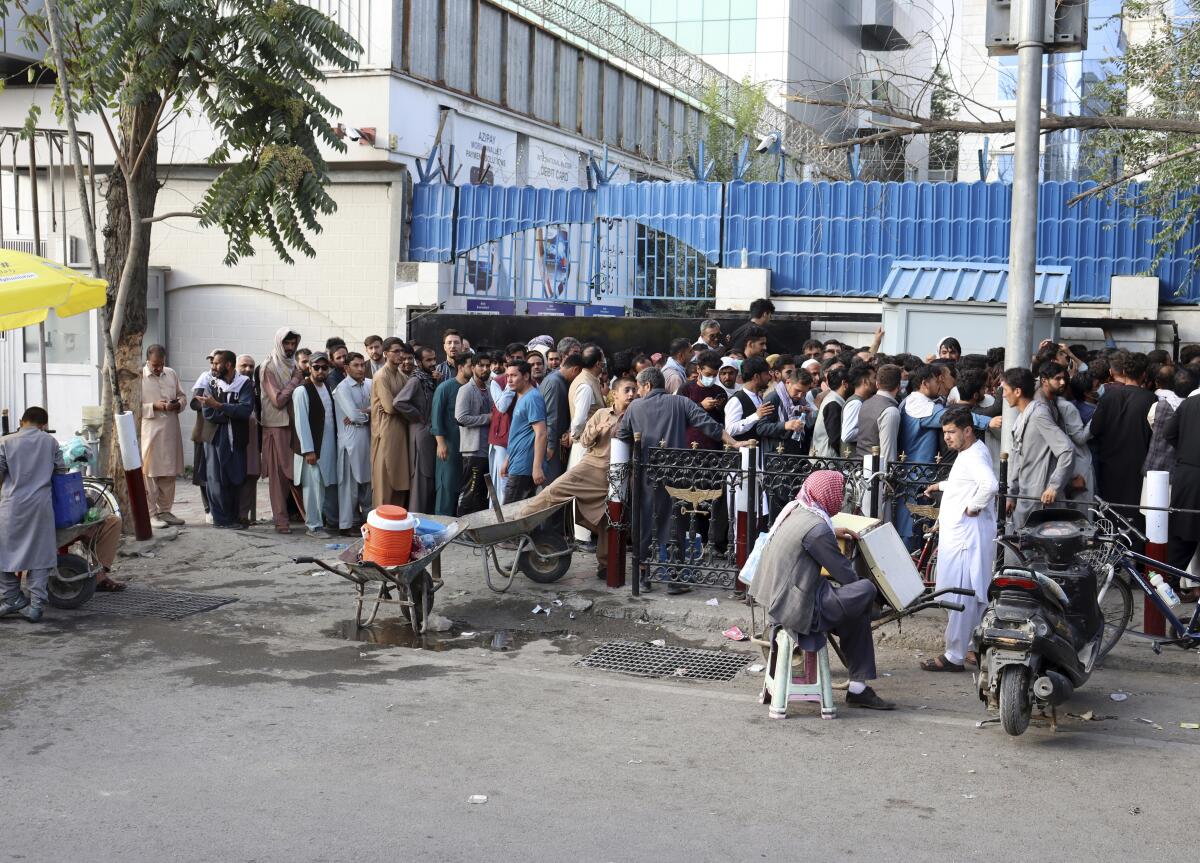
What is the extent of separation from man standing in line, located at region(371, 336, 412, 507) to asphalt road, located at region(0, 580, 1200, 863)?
11.9 ft

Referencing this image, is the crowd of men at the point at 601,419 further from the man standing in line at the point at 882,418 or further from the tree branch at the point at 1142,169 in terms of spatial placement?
the tree branch at the point at 1142,169

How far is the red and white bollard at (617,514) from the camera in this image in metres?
9.90

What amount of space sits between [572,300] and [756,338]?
23.5ft

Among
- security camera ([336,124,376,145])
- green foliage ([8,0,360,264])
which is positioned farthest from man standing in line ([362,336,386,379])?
security camera ([336,124,376,145])

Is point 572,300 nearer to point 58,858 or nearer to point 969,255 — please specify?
point 969,255

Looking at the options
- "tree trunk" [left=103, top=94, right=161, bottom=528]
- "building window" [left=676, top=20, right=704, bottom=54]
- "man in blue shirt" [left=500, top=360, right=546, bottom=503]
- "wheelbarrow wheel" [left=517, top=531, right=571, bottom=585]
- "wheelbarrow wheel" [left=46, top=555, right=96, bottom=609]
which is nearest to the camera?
"wheelbarrow wheel" [left=46, top=555, right=96, bottom=609]

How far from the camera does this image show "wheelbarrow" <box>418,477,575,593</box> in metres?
9.46

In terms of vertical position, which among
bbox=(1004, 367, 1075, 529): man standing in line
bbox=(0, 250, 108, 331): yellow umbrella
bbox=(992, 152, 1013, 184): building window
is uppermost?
bbox=(992, 152, 1013, 184): building window

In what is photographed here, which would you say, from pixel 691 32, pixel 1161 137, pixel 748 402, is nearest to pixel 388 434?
pixel 748 402

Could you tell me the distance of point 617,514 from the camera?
9.91 meters

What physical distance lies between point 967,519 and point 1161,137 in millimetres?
8360

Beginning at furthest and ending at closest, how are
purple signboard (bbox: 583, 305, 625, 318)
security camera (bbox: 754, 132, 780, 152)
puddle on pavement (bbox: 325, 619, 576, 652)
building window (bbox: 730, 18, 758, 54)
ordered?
building window (bbox: 730, 18, 758, 54) < purple signboard (bbox: 583, 305, 625, 318) < security camera (bbox: 754, 132, 780, 152) < puddle on pavement (bbox: 325, 619, 576, 652)

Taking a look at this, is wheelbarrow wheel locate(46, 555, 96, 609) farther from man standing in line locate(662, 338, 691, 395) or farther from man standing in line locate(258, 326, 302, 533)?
man standing in line locate(662, 338, 691, 395)

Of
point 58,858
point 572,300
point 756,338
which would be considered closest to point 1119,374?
point 756,338
